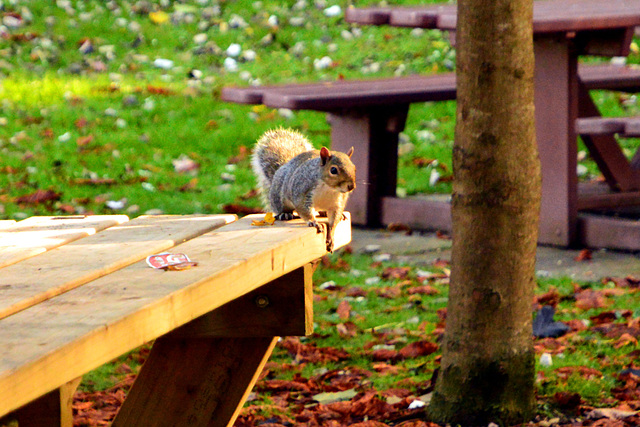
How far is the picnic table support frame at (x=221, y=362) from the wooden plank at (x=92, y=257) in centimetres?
22

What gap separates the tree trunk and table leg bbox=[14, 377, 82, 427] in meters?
1.43

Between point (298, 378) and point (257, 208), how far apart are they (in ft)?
8.57

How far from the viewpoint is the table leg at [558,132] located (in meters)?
5.21

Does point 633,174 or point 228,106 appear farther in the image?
point 228,106

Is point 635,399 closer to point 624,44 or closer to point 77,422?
point 77,422

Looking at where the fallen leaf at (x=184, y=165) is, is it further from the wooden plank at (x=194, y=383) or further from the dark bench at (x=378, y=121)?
the wooden plank at (x=194, y=383)

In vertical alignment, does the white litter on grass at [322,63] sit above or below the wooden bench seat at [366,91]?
above

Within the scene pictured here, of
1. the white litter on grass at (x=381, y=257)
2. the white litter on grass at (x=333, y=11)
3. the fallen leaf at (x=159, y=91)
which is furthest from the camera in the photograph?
the white litter on grass at (x=333, y=11)

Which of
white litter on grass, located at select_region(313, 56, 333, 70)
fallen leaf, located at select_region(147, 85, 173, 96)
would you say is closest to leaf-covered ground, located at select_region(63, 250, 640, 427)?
fallen leaf, located at select_region(147, 85, 173, 96)

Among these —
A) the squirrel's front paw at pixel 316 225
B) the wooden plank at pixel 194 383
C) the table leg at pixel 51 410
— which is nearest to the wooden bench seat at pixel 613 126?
the squirrel's front paw at pixel 316 225

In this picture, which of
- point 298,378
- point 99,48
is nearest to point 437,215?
point 298,378

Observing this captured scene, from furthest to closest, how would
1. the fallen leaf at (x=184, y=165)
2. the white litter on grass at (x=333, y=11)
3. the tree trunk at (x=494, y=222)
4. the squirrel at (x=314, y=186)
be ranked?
the white litter on grass at (x=333, y=11) → the fallen leaf at (x=184, y=165) → the tree trunk at (x=494, y=222) → the squirrel at (x=314, y=186)

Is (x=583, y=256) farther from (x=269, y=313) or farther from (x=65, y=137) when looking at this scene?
(x=65, y=137)

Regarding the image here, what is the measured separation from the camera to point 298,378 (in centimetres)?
346
